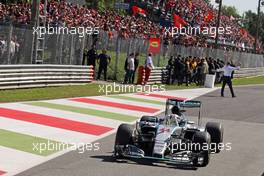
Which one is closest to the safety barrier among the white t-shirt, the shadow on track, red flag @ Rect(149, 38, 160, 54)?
the white t-shirt

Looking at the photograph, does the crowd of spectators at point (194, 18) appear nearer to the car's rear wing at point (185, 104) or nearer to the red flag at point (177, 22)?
the red flag at point (177, 22)

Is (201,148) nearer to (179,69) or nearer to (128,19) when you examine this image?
(179,69)

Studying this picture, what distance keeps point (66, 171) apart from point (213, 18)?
192ft

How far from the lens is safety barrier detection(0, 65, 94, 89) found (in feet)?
67.3

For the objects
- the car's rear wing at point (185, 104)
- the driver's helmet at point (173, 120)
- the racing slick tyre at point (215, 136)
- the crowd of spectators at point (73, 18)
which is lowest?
the racing slick tyre at point (215, 136)

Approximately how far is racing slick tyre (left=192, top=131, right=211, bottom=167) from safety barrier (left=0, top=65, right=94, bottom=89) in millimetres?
11182

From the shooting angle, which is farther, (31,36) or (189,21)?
(189,21)

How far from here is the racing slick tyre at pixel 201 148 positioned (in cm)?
1006

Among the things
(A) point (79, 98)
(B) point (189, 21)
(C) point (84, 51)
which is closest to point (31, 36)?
(A) point (79, 98)

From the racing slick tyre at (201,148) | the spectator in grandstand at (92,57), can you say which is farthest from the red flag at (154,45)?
the racing slick tyre at (201,148)

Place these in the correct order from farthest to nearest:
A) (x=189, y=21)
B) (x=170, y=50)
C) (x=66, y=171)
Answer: (x=189, y=21), (x=170, y=50), (x=66, y=171)

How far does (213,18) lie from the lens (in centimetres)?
6588

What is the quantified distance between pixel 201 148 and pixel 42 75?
1367cm

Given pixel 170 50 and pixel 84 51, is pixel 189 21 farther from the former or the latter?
pixel 84 51
